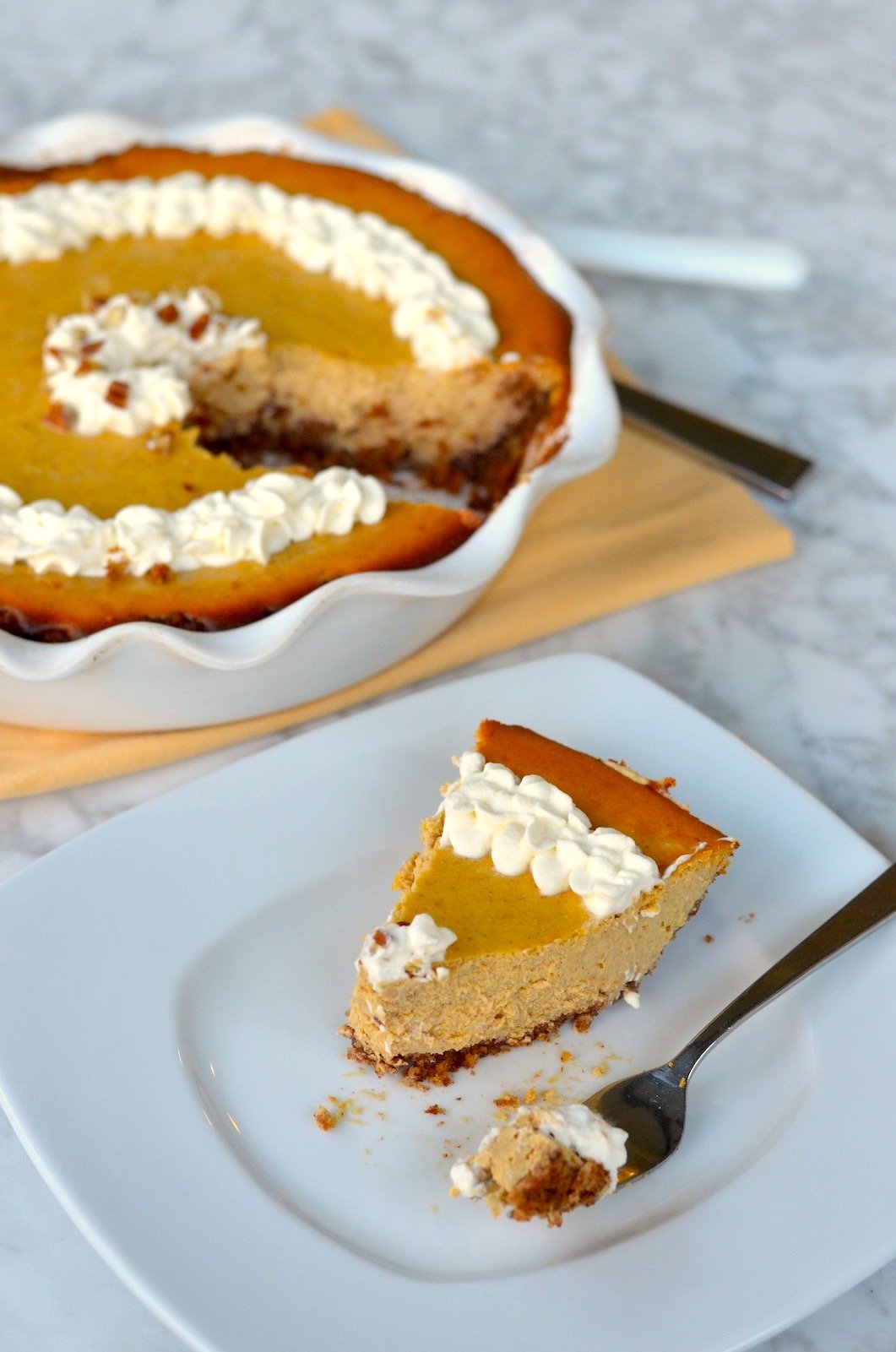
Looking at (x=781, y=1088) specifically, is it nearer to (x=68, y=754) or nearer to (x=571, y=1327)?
(x=571, y=1327)

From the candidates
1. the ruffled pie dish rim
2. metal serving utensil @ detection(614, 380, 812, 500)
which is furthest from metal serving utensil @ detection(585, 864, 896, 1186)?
metal serving utensil @ detection(614, 380, 812, 500)

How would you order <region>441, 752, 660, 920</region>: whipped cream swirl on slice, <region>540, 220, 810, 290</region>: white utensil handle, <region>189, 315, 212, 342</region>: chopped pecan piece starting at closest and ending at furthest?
<region>441, 752, 660, 920</region>: whipped cream swirl on slice
<region>189, 315, 212, 342</region>: chopped pecan piece
<region>540, 220, 810, 290</region>: white utensil handle

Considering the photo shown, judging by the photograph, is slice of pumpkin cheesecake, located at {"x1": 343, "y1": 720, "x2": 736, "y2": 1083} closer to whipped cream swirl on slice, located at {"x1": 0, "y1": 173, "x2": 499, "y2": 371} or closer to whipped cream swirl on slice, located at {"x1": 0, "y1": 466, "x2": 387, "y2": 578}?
whipped cream swirl on slice, located at {"x1": 0, "y1": 466, "x2": 387, "y2": 578}

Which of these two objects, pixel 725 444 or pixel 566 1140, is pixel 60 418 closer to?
pixel 725 444

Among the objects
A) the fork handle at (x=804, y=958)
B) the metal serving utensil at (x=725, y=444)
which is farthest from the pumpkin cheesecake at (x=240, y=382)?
the fork handle at (x=804, y=958)

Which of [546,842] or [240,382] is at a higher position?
[546,842]

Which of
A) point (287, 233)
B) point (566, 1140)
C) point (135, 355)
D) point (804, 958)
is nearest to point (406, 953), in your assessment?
point (566, 1140)
